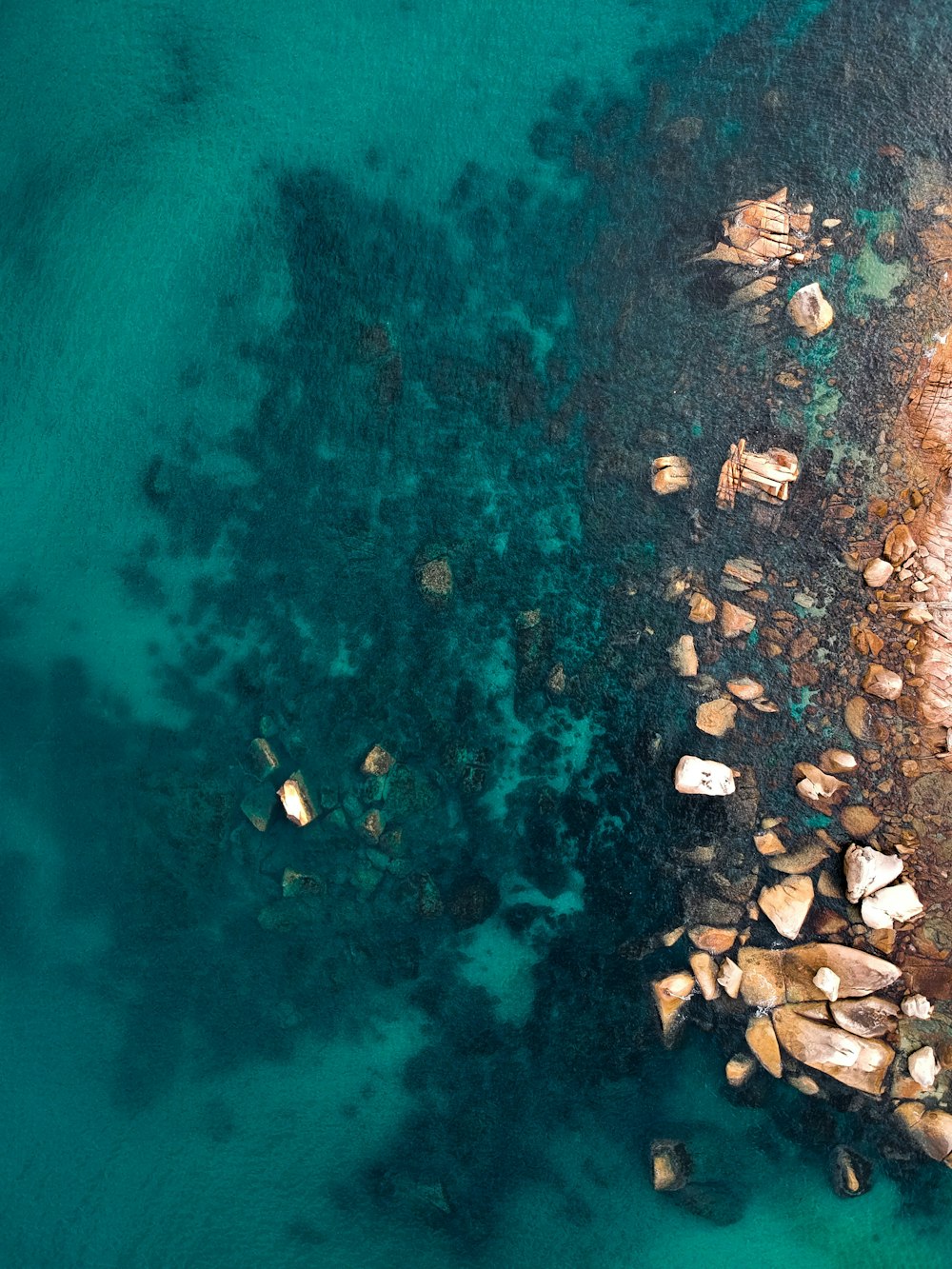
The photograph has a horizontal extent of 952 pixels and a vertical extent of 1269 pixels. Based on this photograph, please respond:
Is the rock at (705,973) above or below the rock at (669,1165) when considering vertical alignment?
above

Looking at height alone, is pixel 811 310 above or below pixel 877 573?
above

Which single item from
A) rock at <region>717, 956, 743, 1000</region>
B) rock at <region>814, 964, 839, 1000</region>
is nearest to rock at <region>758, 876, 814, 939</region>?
rock at <region>814, 964, 839, 1000</region>

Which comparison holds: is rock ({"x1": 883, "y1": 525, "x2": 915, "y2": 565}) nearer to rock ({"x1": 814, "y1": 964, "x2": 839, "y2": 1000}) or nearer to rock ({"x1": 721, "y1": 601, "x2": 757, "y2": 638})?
rock ({"x1": 721, "y1": 601, "x2": 757, "y2": 638})

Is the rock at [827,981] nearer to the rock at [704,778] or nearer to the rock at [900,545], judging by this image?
the rock at [704,778]

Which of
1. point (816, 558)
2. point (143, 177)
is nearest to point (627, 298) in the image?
point (816, 558)

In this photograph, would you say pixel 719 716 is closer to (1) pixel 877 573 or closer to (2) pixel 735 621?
(2) pixel 735 621

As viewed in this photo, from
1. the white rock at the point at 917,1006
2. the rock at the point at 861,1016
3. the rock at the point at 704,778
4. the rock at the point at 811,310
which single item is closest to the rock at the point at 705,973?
the rock at the point at 861,1016

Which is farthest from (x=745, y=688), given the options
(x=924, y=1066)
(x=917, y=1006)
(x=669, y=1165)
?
(x=669, y=1165)
